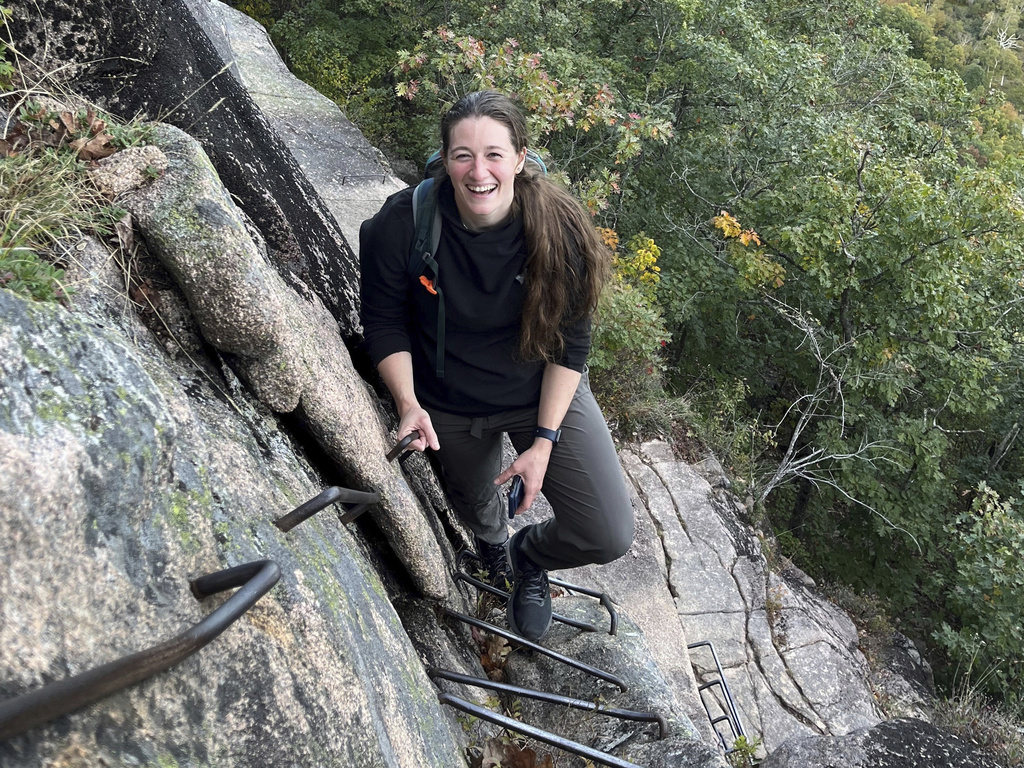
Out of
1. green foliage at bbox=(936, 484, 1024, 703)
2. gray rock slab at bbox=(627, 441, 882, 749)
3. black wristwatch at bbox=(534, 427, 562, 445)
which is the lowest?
green foliage at bbox=(936, 484, 1024, 703)

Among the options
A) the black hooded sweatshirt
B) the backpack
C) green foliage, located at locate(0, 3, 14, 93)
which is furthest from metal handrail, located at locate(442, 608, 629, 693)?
green foliage, located at locate(0, 3, 14, 93)

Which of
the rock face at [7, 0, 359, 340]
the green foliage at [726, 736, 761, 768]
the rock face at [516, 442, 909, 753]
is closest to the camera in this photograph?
the rock face at [7, 0, 359, 340]

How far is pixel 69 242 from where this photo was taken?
5.81ft

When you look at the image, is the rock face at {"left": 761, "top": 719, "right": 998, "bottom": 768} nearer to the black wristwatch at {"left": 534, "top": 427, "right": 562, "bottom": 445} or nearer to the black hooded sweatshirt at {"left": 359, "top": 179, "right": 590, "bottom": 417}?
the black wristwatch at {"left": 534, "top": 427, "right": 562, "bottom": 445}

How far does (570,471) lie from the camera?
301cm

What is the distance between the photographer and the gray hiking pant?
3.01 m

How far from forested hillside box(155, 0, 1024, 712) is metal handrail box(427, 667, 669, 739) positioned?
172 inches

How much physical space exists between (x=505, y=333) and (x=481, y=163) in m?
0.63

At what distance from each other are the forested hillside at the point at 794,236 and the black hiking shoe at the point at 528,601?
376cm

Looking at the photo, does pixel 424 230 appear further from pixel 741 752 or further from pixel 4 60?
pixel 741 752

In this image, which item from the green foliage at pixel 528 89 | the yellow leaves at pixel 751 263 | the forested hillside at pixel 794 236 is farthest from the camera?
the yellow leaves at pixel 751 263

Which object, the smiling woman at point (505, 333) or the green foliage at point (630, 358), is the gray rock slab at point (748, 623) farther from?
the smiling woman at point (505, 333)

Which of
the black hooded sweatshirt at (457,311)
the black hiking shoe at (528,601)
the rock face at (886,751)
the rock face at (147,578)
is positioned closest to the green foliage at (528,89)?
the black hooded sweatshirt at (457,311)

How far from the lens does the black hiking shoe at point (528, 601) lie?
3.10 m
